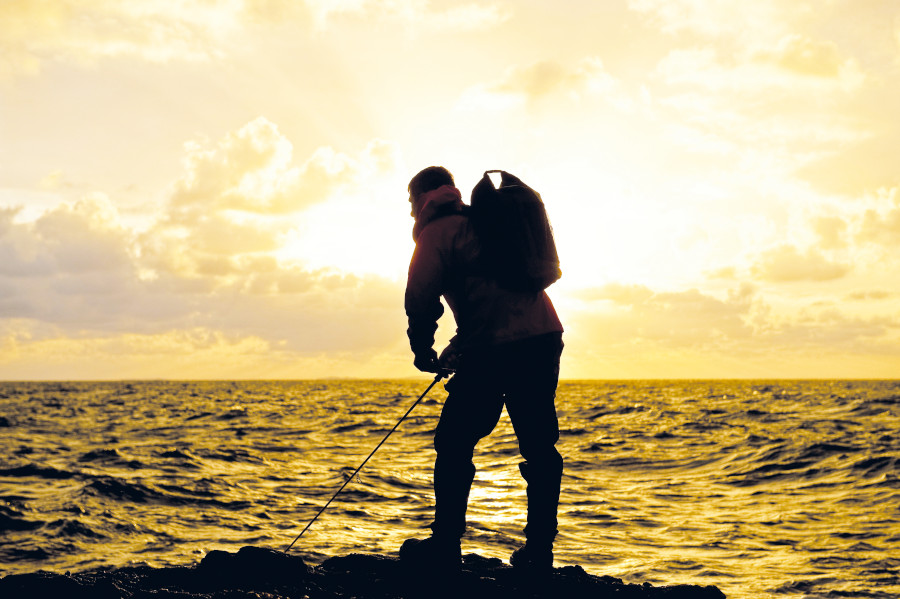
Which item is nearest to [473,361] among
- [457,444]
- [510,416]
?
[510,416]

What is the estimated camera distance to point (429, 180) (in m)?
4.35

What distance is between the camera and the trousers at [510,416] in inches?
157

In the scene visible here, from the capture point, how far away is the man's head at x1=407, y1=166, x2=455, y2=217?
4.34m

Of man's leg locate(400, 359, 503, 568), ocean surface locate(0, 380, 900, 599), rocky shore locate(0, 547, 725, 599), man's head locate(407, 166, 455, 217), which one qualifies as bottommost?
ocean surface locate(0, 380, 900, 599)

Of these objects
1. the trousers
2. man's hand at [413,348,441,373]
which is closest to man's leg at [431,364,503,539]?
the trousers

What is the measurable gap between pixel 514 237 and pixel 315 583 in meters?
2.59

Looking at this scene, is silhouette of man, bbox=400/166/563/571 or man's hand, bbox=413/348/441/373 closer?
silhouette of man, bbox=400/166/563/571

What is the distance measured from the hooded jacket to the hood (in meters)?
0.04

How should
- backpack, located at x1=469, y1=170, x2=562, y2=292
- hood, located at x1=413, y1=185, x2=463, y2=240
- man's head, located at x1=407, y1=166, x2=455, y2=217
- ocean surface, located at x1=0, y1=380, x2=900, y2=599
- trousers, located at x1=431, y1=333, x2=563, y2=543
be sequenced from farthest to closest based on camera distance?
ocean surface, located at x1=0, y1=380, x2=900, y2=599 → man's head, located at x1=407, y1=166, x2=455, y2=217 → hood, located at x1=413, y1=185, x2=463, y2=240 → trousers, located at x1=431, y1=333, x2=563, y2=543 → backpack, located at x1=469, y1=170, x2=562, y2=292

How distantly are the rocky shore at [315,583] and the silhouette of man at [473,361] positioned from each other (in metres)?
0.17

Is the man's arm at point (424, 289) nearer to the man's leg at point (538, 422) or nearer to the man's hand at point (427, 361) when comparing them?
the man's hand at point (427, 361)

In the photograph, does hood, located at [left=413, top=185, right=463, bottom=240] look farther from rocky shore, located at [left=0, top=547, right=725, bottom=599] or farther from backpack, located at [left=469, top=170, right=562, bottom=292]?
rocky shore, located at [left=0, top=547, right=725, bottom=599]

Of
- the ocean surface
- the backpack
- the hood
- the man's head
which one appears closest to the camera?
the backpack

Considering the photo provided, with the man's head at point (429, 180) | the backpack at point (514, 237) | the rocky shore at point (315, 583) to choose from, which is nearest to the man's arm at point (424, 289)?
the backpack at point (514, 237)
